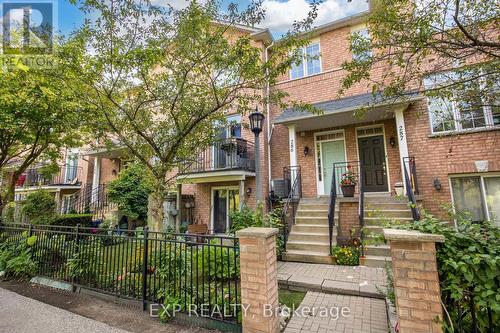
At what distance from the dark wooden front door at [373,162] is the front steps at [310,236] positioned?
1941 mm

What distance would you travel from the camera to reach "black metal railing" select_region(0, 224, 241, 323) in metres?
3.54

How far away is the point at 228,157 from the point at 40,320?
6683mm

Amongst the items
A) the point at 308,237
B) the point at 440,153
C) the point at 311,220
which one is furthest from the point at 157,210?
the point at 440,153

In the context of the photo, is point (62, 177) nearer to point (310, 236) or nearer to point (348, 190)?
point (310, 236)

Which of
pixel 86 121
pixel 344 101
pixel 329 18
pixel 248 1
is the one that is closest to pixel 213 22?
pixel 248 1

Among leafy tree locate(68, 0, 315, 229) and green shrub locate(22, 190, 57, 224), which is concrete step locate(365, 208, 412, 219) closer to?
leafy tree locate(68, 0, 315, 229)

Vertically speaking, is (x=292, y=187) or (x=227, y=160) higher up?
(x=227, y=160)

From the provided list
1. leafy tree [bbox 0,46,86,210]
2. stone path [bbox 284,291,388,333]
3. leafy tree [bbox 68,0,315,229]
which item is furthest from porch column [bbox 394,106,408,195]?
leafy tree [bbox 0,46,86,210]

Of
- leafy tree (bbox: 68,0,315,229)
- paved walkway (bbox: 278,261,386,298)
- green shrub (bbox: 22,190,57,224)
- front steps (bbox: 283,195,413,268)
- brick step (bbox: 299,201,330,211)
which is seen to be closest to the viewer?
paved walkway (bbox: 278,261,386,298)

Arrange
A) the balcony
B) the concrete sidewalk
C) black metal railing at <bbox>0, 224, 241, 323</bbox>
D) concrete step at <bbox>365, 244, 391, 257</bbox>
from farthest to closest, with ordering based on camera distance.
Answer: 1. the balcony
2. concrete step at <bbox>365, 244, 391, 257</bbox>
3. black metal railing at <bbox>0, 224, 241, 323</bbox>
4. the concrete sidewalk

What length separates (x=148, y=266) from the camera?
454 cm

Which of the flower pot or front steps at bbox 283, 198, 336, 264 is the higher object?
the flower pot

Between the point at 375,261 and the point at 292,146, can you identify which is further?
the point at 292,146

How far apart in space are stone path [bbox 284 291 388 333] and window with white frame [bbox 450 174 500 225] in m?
4.94
